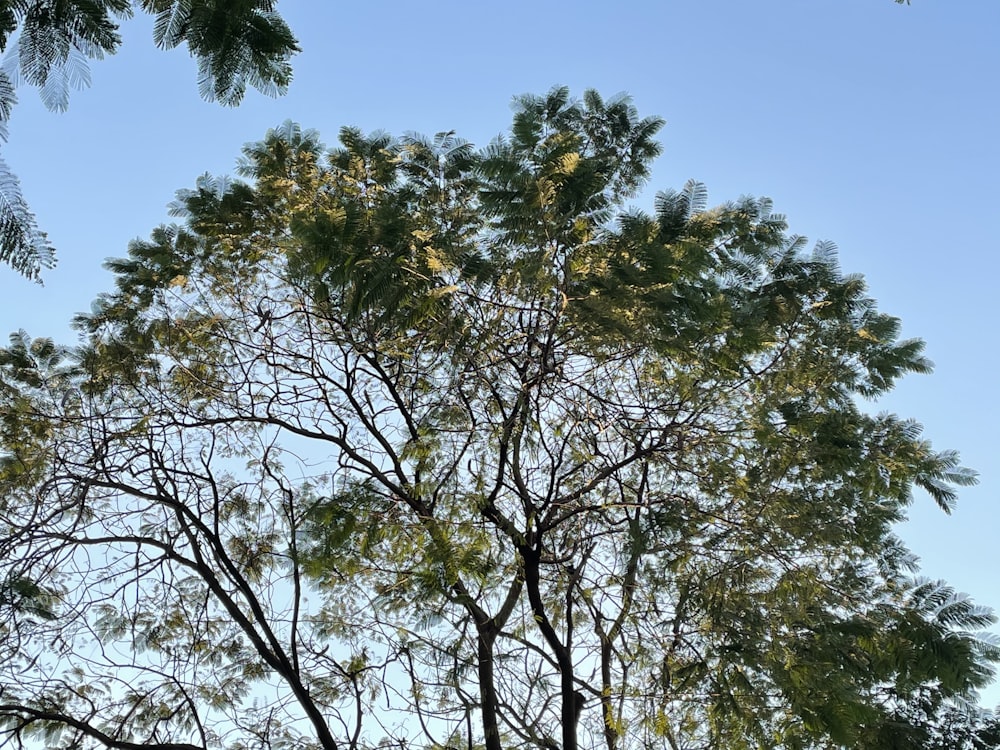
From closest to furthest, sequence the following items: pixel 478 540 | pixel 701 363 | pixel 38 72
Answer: pixel 38 72 < pixel 478 540 < pixel 701 363

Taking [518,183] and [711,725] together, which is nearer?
[518,183]

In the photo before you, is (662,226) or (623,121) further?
(623,121)

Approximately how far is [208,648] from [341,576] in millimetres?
1649

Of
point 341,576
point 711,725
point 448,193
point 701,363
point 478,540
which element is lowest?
point 711,725

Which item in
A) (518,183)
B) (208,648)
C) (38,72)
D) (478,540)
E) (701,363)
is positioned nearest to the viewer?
(38,72)

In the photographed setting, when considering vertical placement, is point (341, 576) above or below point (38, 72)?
above

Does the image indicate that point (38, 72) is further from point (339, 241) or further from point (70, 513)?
point (70, 513)

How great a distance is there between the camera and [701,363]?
20.1 feet

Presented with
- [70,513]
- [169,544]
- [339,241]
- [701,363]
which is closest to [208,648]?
[169,544]

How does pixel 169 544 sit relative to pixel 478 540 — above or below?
above

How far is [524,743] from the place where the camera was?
725 centimetres

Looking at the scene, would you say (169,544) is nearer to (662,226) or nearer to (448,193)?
(448,193)

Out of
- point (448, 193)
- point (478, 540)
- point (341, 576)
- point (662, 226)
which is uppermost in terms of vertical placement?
point (448, 193)

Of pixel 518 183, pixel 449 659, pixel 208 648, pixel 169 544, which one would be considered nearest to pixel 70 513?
pixel 169 544
